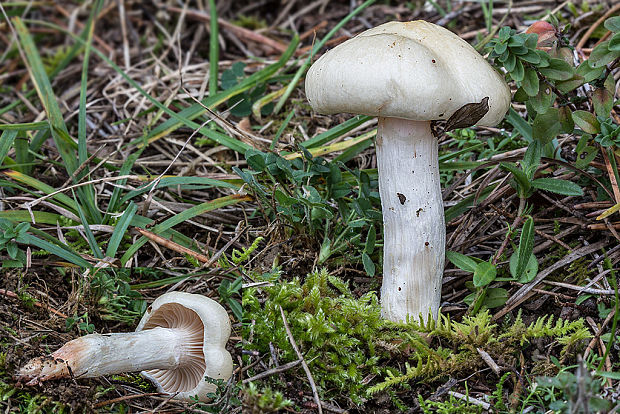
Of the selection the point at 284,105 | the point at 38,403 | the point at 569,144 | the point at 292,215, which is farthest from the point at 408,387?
the point at 284,105

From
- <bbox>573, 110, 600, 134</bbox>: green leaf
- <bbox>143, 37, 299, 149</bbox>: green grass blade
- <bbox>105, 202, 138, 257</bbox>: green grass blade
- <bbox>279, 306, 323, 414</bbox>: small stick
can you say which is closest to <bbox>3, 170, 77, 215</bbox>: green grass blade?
<bbox>105, 202, 138, 257</bbox>: green grass blade

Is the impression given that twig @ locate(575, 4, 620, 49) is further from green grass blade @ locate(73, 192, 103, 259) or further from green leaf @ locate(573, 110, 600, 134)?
green grass blade @ locate(73, 192, 103, 259)

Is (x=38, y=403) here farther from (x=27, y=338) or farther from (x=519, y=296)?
(x=519, y=296)

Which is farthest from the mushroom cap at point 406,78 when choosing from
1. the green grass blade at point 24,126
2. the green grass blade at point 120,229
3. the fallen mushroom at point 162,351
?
the green grass blade at point 24,126

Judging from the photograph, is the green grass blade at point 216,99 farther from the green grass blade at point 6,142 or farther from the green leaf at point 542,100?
the green leaf at point 542,100

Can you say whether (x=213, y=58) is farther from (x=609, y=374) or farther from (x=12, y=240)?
(x=609, y=374)

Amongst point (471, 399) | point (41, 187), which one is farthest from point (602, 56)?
point (41, 187)
